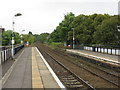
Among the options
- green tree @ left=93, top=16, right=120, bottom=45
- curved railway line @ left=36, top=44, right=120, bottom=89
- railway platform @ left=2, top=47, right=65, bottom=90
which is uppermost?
green tree @ left=93, top=16, right=120, bottom=45

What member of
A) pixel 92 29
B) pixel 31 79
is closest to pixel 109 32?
pixel 92 29

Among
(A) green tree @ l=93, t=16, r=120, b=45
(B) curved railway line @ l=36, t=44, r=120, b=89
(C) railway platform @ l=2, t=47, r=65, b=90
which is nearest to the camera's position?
(C) railway platform @ l=2, t=47, r=65, b=90

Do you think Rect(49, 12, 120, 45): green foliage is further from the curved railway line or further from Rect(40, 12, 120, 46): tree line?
the curved railway line

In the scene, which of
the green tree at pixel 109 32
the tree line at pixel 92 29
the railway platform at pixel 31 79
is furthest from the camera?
the tree line at pixel 92 29

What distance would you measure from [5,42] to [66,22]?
23.6 metres

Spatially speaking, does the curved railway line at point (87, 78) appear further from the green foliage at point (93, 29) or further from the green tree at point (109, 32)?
the green foliage at point (93, 29)

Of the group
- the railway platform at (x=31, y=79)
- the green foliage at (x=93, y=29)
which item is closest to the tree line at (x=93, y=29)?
the green foliage at (x=93, y=29)

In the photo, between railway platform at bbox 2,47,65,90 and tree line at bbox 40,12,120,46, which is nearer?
railway platform at bbox 2,47,65,90

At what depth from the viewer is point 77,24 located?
68.2 metres

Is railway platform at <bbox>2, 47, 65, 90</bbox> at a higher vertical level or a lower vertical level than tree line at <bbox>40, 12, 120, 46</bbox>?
lower

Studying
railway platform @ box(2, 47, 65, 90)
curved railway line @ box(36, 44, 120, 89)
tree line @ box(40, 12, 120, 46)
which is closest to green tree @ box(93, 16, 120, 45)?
tree line @ box(40, 12, 120, 46)

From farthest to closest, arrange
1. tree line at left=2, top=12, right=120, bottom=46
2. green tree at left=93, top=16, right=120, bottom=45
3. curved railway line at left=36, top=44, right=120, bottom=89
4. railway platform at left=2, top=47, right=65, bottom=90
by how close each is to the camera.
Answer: tree line at left=2, top=12, right=120, bottom=46 → green tree at left=93, top=16, right=120, bottom=45 → curved railway line at left=36, top=44, right=120, bottom=89 → railway platform at left=2, top=47, right=65, bottom=90

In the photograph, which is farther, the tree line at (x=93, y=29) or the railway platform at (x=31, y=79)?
the tree line at (x=93, y=29)

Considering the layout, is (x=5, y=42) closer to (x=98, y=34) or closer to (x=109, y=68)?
(x=98, y=34)
